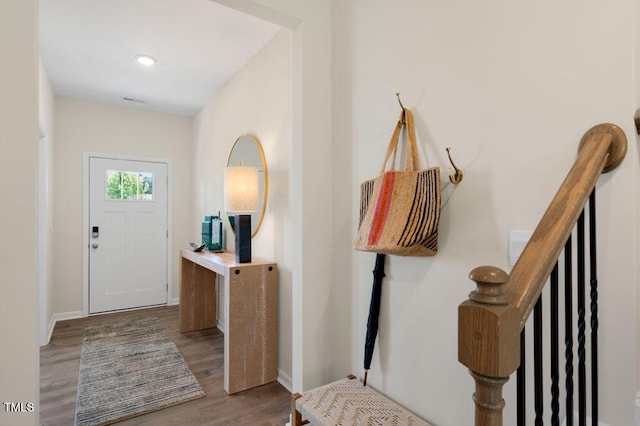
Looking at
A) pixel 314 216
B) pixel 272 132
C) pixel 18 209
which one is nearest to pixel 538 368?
pixel 314 216

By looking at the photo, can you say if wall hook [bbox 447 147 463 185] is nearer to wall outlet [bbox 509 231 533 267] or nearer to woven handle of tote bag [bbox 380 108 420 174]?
woven handle of tote bag [bbox 380 108 420 174]

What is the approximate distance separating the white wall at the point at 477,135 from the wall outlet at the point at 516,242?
0.07 feet

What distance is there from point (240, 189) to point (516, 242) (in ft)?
6.71

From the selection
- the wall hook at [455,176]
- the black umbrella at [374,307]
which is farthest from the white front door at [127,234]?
the wall hook at [455,176]

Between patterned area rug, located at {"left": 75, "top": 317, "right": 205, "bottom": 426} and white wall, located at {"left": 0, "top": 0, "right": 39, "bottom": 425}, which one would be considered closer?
white wall, located at {"left": 0, "top": 0, "right": 39, "bottom": 425}

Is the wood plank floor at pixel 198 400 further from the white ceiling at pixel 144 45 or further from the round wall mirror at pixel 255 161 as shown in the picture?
the white ceiling at pixel 144 45

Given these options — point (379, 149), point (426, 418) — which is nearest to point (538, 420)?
point (426, 418)

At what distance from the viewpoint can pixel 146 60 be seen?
306 cm

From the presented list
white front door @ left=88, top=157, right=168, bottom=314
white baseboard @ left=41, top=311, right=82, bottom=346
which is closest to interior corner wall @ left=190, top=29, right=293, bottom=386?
white front door @ left=88, top=157, right=168, bottom=314

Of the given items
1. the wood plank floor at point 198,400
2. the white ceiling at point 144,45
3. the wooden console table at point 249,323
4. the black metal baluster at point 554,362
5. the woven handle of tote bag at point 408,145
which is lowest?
the wood plank floor at point 198,400

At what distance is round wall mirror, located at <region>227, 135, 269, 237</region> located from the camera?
2863mm

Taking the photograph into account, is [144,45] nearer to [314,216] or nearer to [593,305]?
[314,216]

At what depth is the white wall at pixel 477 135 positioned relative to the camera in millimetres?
911

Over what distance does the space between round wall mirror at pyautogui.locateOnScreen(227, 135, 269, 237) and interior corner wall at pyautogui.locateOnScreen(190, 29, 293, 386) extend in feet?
0.13
